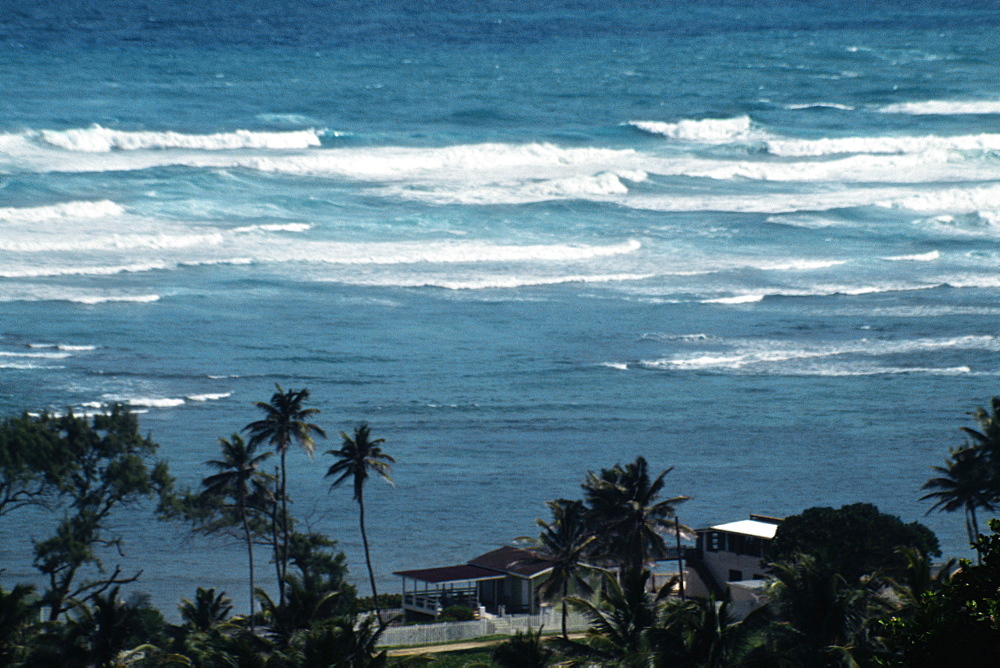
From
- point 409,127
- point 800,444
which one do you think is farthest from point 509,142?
point 800,444

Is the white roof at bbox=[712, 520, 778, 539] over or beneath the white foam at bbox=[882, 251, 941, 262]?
beneath

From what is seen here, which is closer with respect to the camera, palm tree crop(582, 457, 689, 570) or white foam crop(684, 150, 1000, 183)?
palm tree crop(582, 457, 689, 570)

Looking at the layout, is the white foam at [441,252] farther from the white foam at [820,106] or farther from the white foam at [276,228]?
the white foam at [820,106]

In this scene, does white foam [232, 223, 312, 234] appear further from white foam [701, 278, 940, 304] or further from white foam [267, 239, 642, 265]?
white foam [701, 278, 940, 304]

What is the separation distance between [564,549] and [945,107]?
9090cm

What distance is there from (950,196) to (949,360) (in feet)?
117

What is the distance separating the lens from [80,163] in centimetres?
10706

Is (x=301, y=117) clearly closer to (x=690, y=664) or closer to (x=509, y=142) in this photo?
(x=509, y=142)

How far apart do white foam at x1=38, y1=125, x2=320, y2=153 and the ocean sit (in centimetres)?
37

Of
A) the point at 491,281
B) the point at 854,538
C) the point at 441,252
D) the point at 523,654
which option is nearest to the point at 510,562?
the point at 854,538

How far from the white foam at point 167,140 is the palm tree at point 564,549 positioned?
239 feet

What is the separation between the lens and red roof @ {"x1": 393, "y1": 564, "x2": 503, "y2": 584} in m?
51.8

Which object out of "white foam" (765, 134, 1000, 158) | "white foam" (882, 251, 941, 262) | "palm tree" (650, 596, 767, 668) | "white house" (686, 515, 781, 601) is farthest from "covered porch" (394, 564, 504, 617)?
"white foam" (765, 134, 1000, 158)

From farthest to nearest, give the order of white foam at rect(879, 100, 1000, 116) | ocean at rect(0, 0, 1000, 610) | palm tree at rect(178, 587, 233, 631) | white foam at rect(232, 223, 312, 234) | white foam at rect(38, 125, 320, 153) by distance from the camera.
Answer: white foam at rect(879, 100, 1000, 116) < white foam at rect(38, 125, 320, 153) < white foam at rect(232, 223, 312, 234) < ocean at rect(0, 0, 1000, 610) < palm tree at rect(178, 587, 233, 631)
